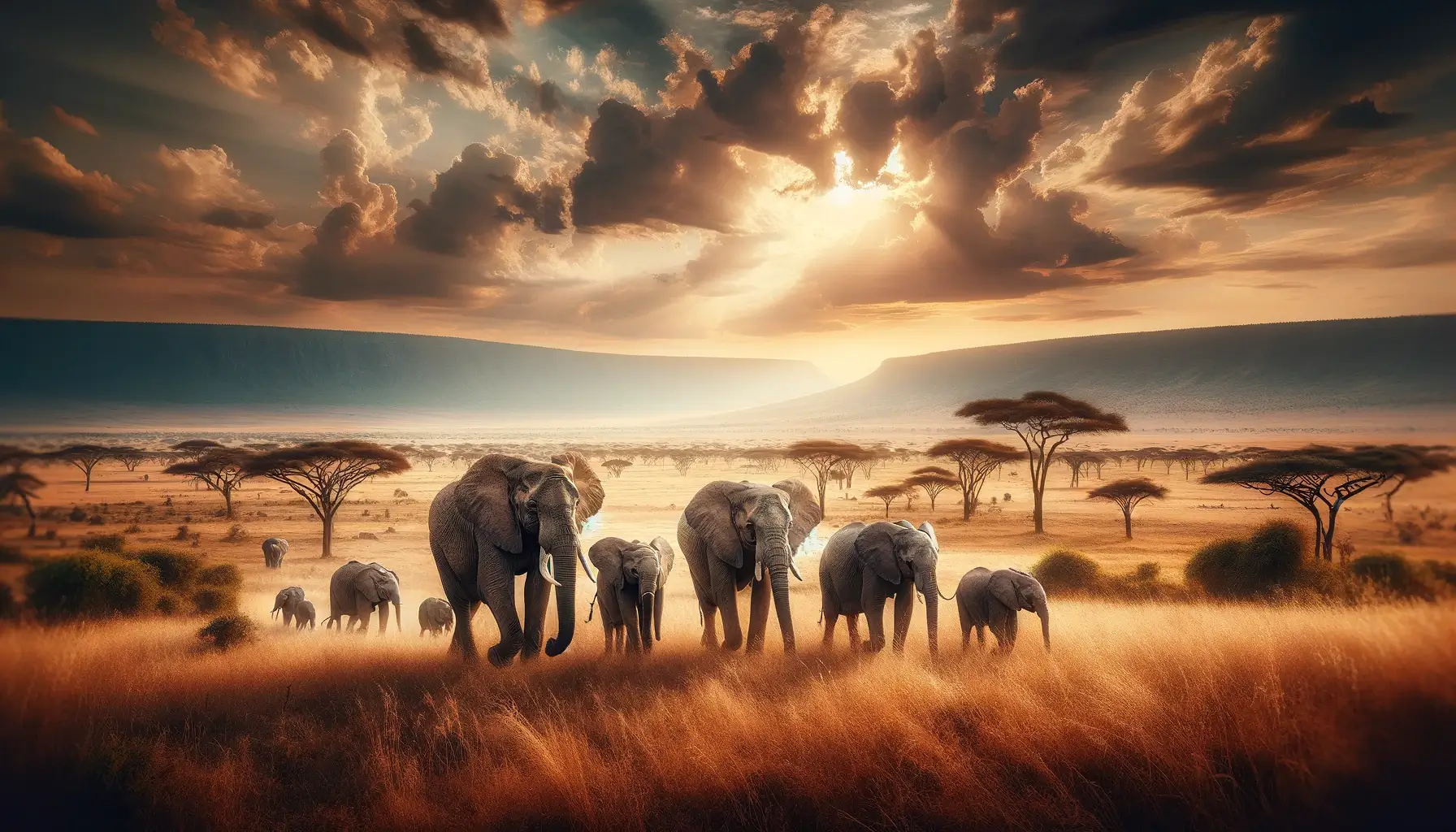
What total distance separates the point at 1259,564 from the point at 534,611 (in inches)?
845

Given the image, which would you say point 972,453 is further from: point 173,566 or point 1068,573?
point 173,566

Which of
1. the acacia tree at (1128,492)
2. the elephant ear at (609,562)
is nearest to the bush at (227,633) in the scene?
the elephant ear at (609,562)

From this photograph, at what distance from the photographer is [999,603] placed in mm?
10766

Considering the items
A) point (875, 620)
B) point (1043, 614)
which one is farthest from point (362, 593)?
point (1043, 614)

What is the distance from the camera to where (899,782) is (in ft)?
17.6

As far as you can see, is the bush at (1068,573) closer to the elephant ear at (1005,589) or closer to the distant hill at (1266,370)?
the elephant ear at (1005,589)

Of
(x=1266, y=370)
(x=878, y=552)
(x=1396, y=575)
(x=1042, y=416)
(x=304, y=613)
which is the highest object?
(x=1266, y=370)

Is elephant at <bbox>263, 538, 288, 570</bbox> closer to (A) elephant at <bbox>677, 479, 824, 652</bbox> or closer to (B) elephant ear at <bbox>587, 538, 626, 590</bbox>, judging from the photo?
(B) elephant ear at <bbox>587, 538, 626, 590</bbox>

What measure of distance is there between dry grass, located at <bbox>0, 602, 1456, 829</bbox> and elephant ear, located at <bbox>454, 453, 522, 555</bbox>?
2041 millimetres

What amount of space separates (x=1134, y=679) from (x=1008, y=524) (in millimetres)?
40132

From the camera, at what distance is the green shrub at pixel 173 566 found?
17.6 metres

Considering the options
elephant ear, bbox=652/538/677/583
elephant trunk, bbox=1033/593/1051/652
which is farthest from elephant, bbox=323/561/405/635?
elephant trunk, bbox=1033/593/1051/652

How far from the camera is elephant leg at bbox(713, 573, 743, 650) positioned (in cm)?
995

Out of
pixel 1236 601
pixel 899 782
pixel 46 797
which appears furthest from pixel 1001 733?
pixel 1236 601
